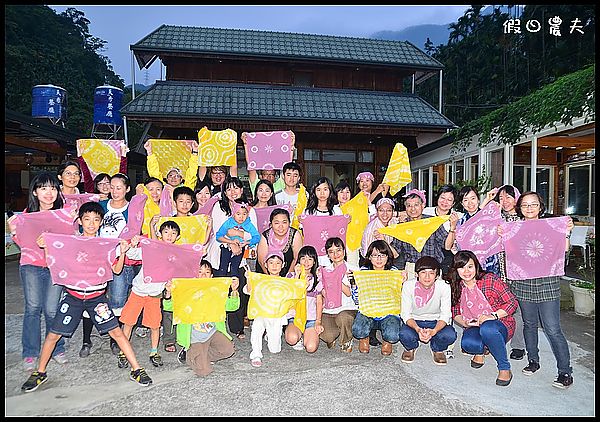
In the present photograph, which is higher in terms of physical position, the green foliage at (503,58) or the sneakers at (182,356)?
the green foliage at (503,58)

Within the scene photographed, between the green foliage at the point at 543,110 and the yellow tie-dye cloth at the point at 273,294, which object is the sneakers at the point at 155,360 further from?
the green foliage at the point at 543,110

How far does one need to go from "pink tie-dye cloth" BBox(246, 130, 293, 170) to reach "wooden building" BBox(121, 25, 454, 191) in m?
5.49

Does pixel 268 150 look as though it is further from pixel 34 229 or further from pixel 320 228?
pixel 34 229

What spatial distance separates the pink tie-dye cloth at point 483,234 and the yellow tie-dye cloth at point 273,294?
1625mm

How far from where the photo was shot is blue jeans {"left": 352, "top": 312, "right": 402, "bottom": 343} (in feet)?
14.2

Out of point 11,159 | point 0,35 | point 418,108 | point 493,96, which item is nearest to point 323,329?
point 0,35

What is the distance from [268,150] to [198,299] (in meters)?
2.88

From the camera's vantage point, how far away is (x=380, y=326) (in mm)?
4473

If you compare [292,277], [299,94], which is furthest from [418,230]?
[299,94]

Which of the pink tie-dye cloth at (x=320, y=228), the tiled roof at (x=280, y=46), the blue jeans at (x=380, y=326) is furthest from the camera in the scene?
the tiled roof at (x=280, y=46)

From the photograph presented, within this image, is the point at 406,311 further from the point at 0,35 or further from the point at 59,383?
the point at 0,35

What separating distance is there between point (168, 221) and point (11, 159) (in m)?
13.5

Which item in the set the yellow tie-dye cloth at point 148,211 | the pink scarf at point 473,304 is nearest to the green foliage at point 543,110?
the pink scarf at point 473,304

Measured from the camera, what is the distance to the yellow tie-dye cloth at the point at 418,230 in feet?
14.7
